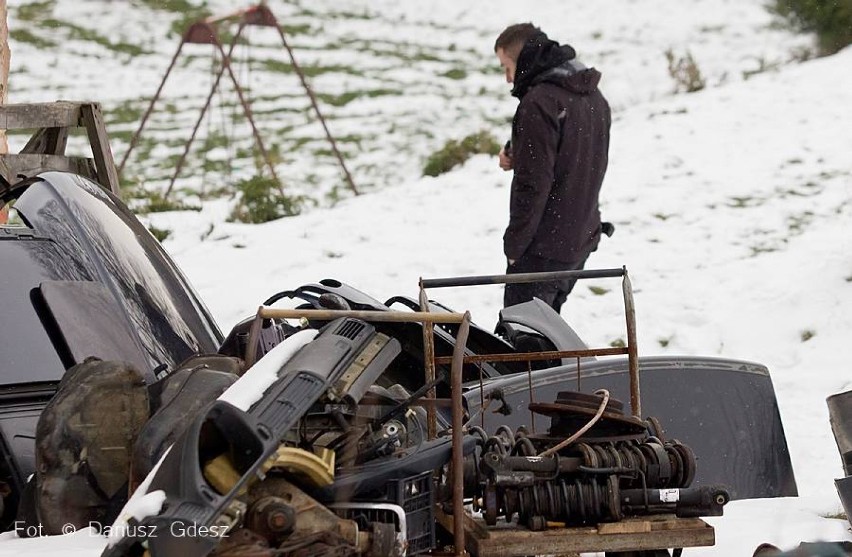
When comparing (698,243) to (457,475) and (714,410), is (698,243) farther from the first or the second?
(457,475)

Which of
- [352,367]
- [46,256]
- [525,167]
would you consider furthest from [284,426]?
[525,167]

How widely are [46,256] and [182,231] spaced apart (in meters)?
6.08

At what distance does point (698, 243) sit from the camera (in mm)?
9414

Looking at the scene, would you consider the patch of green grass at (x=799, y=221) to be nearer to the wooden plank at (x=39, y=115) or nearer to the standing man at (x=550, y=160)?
the standing man at (x=550, y=160)

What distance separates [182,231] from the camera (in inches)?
392

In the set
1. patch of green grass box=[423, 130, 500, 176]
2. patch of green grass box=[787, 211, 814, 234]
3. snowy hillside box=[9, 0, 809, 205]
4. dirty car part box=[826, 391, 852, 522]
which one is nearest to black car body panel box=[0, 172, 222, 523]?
dirty car part box=[826, 391, 852, 522]

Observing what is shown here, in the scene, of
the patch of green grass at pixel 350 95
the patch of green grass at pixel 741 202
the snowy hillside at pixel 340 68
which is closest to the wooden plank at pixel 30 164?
the snowy hillside at pixel 340 68

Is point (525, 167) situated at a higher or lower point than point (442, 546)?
higher

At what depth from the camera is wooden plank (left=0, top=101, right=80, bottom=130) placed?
5590mm

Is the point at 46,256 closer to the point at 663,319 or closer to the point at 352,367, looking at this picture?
the point at 352,367

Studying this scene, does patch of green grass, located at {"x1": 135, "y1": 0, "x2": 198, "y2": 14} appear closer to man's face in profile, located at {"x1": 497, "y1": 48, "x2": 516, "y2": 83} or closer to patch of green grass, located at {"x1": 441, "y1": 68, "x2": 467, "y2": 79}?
patch of green grass, located at {"x1": 441, "y1": 68, "x2": 467, "y2": 79}

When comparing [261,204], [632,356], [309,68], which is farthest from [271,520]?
[309,68]

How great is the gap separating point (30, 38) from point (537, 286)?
16.6 metres

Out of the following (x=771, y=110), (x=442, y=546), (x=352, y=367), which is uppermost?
(x=771, y=110)
